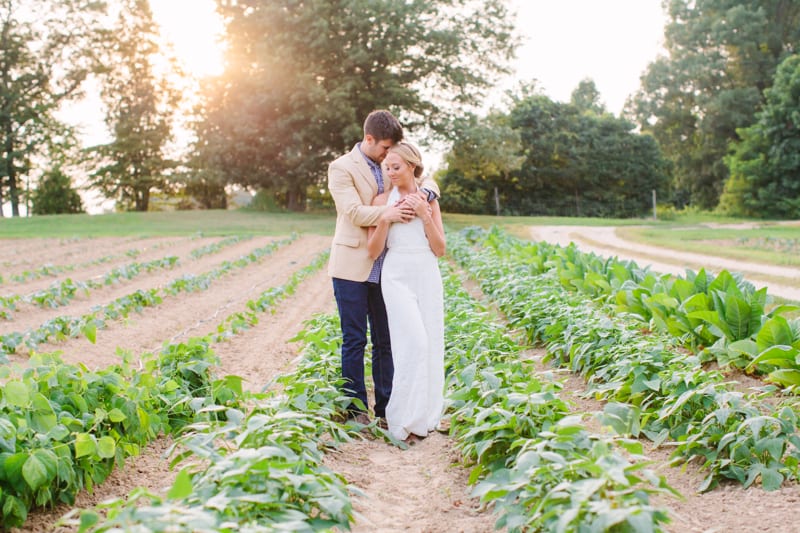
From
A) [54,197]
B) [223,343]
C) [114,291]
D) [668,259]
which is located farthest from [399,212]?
[54,197]

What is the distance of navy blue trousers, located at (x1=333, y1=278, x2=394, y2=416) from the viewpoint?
4664 millimetres

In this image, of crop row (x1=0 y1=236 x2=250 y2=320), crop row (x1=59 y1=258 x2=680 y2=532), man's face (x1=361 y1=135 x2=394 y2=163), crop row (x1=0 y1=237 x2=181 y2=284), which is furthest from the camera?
crop row (x1=0 y1=237 x2=181 y2=284)

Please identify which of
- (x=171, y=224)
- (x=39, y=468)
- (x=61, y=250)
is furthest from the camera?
(x=171, y=224)

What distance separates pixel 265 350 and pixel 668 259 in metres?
9.92

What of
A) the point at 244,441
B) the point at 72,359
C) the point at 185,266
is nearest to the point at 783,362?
the point at 244,441

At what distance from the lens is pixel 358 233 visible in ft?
15.2

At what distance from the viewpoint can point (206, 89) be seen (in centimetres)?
3206

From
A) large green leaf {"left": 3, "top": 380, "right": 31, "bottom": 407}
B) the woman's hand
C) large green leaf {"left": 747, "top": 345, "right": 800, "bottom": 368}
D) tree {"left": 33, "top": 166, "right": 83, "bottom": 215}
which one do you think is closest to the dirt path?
large green leaf {"left": 747, "top": 345, "right": 800, "bottom": 368}

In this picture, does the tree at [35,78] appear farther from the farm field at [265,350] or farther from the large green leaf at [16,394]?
the large green leaf at [16,394]

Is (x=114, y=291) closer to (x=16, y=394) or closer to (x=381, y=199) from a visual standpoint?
(x=381, y=199)

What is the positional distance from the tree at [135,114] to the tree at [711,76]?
29722 mm

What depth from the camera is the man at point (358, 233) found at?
451 centimetres

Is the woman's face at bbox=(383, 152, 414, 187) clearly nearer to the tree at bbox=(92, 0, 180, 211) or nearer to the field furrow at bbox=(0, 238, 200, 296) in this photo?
the field furrow at bbox=(0, 238, 200, 296)

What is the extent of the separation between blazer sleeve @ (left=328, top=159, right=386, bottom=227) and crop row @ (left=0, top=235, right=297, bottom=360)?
3.01 metres
